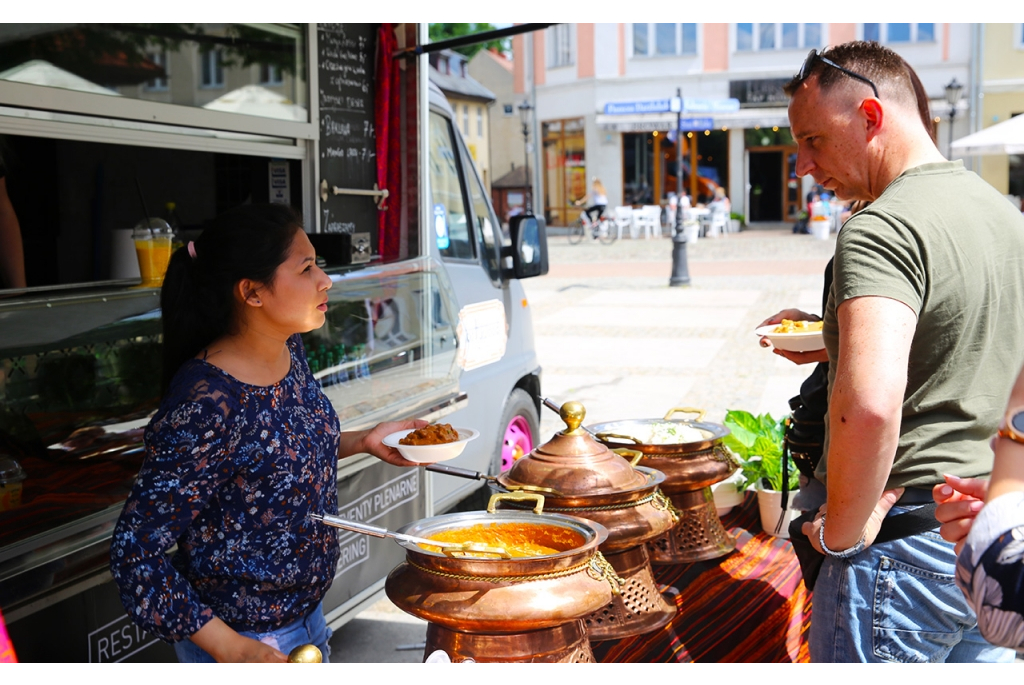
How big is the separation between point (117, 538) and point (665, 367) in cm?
897

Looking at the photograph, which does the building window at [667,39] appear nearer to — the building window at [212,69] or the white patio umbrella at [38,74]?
the building window at [212,69]

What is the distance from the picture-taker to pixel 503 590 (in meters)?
1.81

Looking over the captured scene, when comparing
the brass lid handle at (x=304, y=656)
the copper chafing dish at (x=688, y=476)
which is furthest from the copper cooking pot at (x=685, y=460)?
the brass lid handle at (x=304, y=656)

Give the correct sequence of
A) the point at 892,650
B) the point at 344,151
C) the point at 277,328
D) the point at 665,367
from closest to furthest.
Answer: the point at 892,650, the point at 277,328, the point at 344,151, the point at 665,367

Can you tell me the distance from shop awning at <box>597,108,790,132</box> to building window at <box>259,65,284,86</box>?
27.9 metres

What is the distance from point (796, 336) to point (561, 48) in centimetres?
3303

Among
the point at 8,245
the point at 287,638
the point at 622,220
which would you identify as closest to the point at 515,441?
the point at 8,245

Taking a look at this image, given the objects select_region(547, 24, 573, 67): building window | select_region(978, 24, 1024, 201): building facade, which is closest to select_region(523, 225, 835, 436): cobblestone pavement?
select_region(978, 24, 1024, 201): building facade

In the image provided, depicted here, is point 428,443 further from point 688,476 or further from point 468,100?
point 468,100

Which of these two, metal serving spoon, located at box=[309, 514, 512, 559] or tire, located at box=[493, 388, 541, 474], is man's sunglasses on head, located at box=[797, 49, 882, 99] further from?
tire, located at box=[493, 388, 541, 474]

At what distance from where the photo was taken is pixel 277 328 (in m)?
2.32

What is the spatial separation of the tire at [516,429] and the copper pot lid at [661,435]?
2130mm
